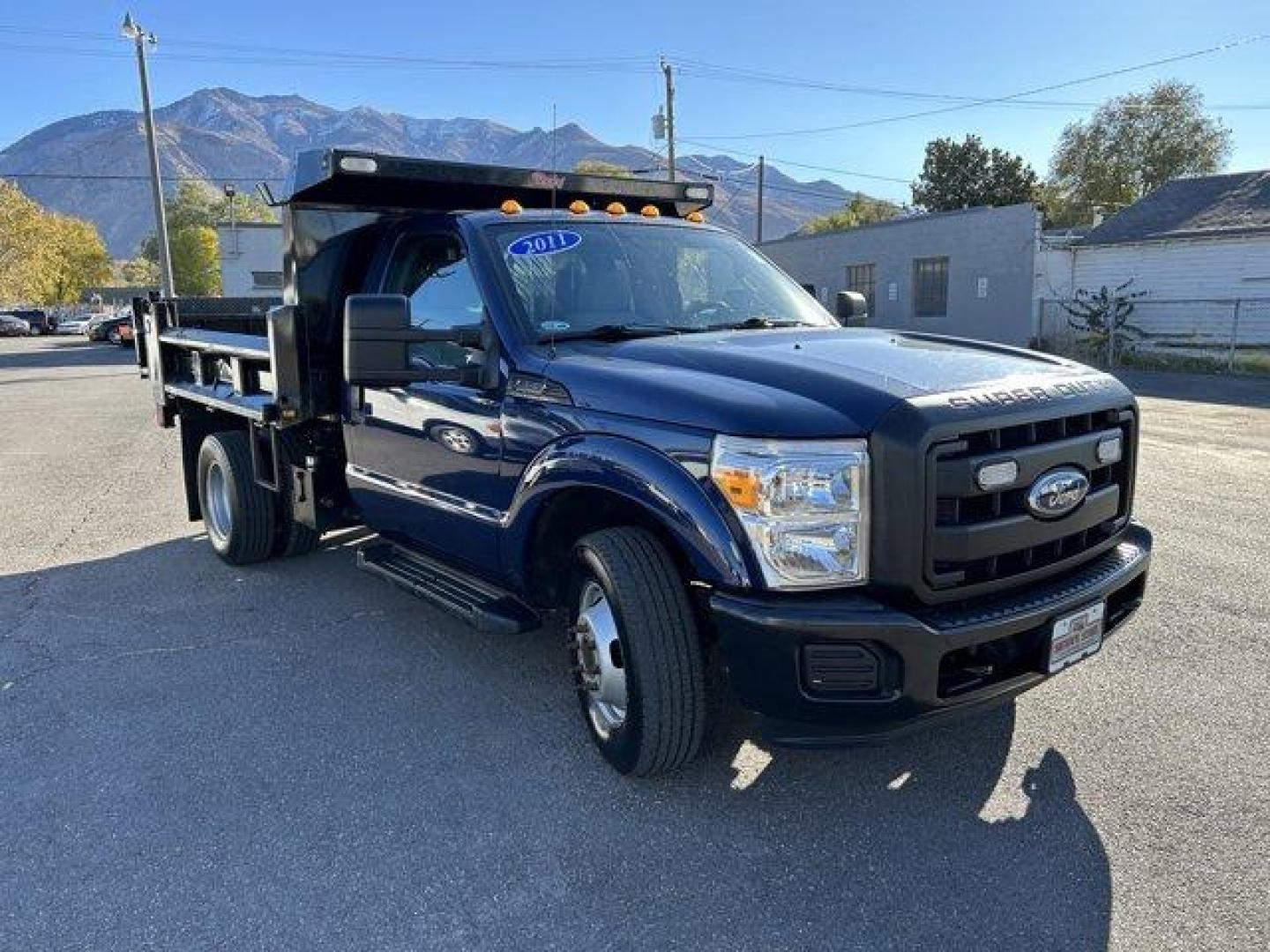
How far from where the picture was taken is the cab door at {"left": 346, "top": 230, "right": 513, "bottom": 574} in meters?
3.86

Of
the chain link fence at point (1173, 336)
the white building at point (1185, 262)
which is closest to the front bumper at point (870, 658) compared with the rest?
the chain link fence at point (1173, 336)

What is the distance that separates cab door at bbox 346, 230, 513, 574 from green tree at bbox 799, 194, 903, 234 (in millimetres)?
53018

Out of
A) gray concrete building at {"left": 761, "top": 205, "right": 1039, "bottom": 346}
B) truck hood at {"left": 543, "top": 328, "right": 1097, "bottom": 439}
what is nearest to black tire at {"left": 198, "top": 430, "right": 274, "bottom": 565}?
truck hood at {"left": 543, "top": 328, "right": 1097, "bottom": 439}

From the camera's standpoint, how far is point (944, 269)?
26000mm

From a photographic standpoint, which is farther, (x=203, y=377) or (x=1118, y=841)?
(x=203, y=377)

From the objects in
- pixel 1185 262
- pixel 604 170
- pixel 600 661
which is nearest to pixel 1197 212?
pixel 1185 262

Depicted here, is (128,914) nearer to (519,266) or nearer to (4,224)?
(519,266)

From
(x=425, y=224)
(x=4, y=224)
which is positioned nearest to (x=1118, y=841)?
(x=425, y=224)

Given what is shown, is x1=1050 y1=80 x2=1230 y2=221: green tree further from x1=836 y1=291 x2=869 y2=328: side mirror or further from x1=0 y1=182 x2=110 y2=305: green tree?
x1=0 y1=182 x2=110 y2=305: green tree

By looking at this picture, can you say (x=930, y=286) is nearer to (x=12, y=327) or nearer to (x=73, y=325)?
(x=12, y=327)

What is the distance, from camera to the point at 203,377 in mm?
6414

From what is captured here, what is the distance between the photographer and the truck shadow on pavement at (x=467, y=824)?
2.61m

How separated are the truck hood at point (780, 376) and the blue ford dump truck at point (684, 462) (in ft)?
0.04

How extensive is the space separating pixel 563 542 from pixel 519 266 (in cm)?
114
